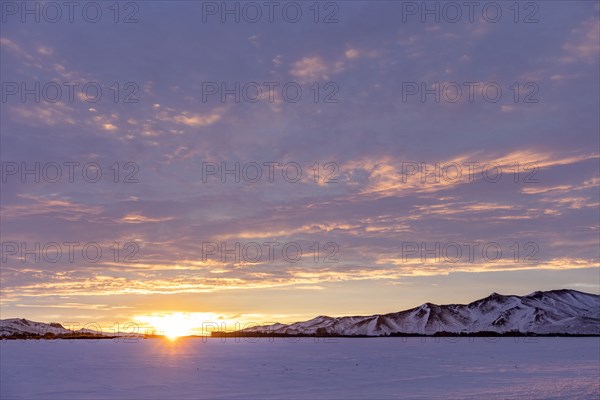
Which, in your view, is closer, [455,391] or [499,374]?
[455,391]

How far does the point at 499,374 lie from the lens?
52.6 metres

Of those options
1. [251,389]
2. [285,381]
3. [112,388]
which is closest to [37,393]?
[112,388]

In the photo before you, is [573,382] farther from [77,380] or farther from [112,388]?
[77,380]

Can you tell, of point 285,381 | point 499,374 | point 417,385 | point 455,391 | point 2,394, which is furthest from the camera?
point 499,374

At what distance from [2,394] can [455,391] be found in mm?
25824

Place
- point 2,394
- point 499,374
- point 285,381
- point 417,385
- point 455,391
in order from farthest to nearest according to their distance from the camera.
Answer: point 499,374 → point 285,381 → point 417,385 → point 455,391 → point 2,394

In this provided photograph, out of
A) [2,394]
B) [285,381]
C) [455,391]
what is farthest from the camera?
[285,381]

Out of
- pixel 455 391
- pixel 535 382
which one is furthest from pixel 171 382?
pixel 535 382

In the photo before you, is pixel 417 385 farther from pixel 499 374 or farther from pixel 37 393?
pixel 37 393

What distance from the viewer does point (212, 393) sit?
121ft

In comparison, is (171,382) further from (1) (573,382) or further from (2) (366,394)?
(1) (573,382)

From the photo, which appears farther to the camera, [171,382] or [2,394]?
[171,382]

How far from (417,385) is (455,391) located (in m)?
3.93

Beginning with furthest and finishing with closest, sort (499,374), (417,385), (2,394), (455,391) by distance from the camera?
(499,374) < (417,385) < (455,391) < (2,394)
